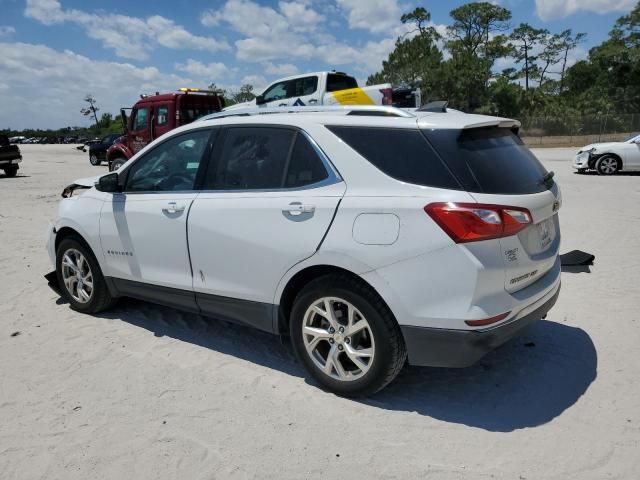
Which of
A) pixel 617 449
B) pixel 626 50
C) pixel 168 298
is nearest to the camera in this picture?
pixel 617 449

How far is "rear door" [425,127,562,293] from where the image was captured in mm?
2869

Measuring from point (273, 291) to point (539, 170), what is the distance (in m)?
1.95

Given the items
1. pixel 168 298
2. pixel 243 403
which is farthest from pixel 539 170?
pixel 168 298

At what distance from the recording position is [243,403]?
130 inches

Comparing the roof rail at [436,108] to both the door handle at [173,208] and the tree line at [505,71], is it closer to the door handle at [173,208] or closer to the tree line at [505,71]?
the door handle at [173,208]

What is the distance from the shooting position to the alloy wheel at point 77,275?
4777mm

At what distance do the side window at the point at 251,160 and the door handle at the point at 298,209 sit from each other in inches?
9.0

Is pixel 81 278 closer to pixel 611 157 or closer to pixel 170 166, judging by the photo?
pixel 170 166

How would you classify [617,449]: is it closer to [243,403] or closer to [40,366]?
[243,403]

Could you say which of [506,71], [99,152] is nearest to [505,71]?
[506,71]

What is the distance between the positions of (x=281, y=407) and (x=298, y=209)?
1245 millimetres

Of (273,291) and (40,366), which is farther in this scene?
(40,366)

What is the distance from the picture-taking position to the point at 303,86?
1509cm

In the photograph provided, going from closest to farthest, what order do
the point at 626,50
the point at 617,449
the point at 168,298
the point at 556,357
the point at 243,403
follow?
1. the point at 617,449
2. the point at 243,403
3. the point at 556,357
4. the point at 168,298
5. the point at 626,50
